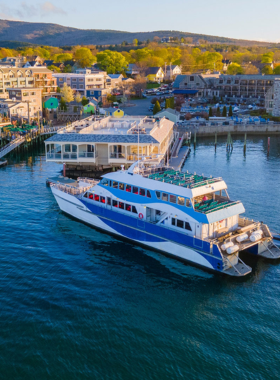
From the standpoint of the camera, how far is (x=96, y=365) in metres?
20.8

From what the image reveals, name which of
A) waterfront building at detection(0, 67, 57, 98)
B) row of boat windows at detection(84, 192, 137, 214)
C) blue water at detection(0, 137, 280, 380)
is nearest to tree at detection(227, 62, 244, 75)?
waterfront building at detection(0, 67, 57, 98)

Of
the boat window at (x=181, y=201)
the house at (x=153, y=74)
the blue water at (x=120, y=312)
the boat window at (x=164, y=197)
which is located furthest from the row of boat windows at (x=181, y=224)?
the house at (x=153, y=74)

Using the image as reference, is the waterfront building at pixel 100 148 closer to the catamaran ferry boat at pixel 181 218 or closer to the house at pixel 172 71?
the catamaran ferry boat at pixel 181 218

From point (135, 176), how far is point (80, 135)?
19339 mm

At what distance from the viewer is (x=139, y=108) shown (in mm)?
115625

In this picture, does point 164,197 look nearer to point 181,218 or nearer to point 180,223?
point 181,218

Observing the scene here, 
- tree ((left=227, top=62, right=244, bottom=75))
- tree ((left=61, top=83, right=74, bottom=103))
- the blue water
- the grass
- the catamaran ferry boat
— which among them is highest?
tree ((left=227, top=62, right=244, bottom=75))

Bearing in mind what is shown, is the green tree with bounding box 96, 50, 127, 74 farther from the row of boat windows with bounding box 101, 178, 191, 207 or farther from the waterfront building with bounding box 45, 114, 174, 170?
the row of boat windows with bounding box 101, 178, 191, 207

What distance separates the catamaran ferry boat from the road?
71874mm

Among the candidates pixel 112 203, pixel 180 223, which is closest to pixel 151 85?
pixel 112 203

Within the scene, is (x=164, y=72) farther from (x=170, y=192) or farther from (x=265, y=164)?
(x=170, y=192)

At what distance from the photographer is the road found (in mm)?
107000

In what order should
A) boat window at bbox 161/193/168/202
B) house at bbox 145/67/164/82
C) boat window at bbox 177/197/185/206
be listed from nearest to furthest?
boat window at bbox 177/197/185/206 < boat window at bbox 161/193/168/202 < house at bbox 145/67/164/82

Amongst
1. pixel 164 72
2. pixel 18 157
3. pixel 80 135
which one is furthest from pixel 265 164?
pixel 164 72
